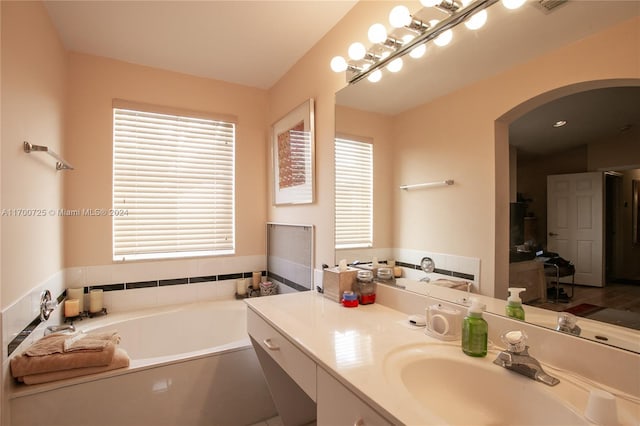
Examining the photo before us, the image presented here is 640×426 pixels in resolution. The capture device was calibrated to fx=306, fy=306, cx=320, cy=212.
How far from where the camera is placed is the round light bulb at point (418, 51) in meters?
1.39

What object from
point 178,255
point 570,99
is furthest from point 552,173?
point 178,255

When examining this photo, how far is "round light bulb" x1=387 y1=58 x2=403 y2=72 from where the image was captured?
1.51 m

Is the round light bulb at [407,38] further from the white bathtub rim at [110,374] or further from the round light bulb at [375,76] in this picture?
the white bathtub rim at [110,374]

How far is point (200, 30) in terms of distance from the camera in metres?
1.97

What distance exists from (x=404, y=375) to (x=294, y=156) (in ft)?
5.73

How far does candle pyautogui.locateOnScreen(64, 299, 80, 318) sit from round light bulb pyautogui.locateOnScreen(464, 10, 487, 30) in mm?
2777

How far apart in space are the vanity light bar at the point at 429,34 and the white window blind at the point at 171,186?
1483mm

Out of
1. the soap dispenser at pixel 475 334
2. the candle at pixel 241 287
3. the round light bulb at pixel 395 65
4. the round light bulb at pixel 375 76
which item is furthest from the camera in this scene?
the candle at pixel 241 287

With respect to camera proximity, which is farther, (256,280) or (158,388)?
(256,280)

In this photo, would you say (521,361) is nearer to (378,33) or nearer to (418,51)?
(418,51)

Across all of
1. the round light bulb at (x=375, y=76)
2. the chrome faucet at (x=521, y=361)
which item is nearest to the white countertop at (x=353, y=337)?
the chrome faucet at (x=521, y=361)

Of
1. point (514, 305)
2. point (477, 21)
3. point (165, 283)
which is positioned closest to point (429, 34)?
point (477, 21)

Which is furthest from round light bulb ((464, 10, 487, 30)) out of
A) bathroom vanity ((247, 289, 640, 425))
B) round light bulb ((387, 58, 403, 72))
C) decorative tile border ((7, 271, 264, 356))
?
decorative tile border ((7, 271, 264, 356))

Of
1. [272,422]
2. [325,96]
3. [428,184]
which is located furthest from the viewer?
[325,96]
